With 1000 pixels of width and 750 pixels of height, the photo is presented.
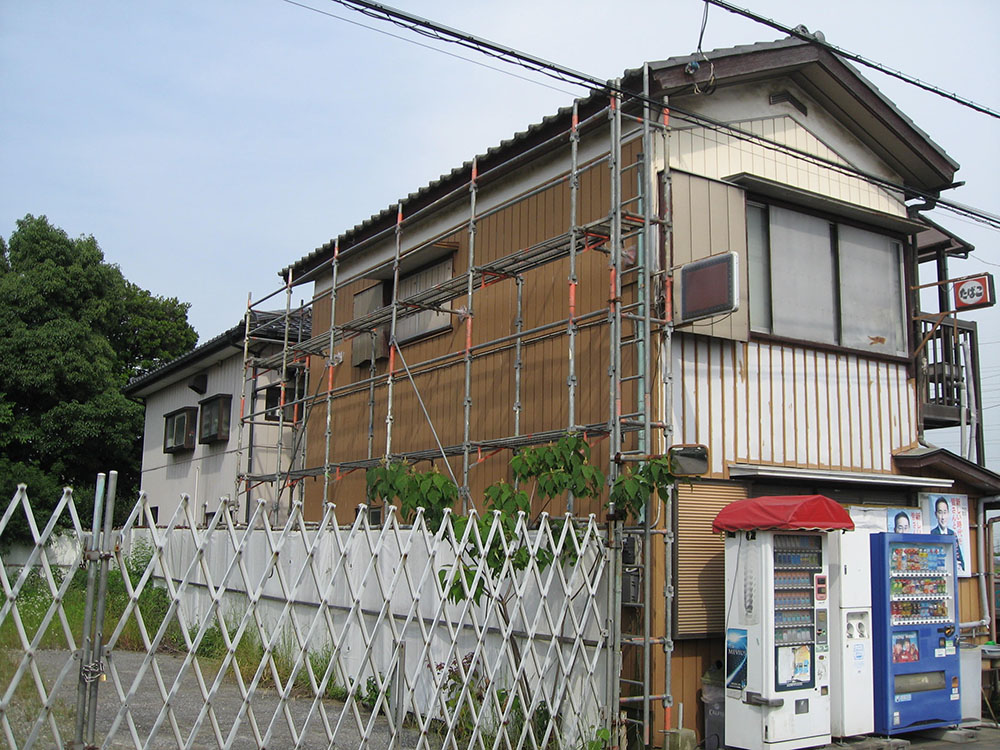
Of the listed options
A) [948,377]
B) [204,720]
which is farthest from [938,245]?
A: [204,720]

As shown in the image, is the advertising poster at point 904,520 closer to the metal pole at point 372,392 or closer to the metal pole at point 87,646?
the metal pole at point 372,392

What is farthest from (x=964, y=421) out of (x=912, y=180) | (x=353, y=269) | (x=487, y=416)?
(x=353, y=269)

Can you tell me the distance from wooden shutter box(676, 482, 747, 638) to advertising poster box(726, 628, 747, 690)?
42cm

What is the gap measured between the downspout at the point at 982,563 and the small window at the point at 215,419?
12683 millimetres

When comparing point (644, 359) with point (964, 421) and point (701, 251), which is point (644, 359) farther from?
point (964, 421)

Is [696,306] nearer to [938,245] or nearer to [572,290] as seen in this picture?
[572,290]

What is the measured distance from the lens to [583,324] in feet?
29.8

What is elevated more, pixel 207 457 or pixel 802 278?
pixel 802 278

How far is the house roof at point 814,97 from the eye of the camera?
877cm

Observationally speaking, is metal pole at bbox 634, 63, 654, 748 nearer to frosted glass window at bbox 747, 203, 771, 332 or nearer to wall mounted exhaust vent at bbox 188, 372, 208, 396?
frosted glass window at bbox 747, 203, 771, 332

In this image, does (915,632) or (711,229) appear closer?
(915,632)

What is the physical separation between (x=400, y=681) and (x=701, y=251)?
490 cm

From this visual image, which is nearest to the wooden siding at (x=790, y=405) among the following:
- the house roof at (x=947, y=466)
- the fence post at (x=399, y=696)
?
the house roof at (x=947, y=466)

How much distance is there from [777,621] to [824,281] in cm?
408
